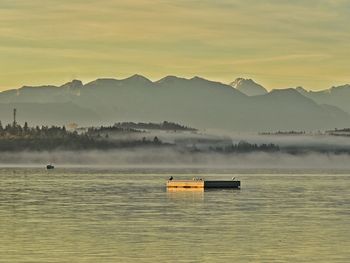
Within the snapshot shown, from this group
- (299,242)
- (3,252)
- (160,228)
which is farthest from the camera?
(160,228)

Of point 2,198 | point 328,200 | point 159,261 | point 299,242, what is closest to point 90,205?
point 2,198

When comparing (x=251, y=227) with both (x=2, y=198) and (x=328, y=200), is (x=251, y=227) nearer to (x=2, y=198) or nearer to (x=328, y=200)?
(x=328, y=200)

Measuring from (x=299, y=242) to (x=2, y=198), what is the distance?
87466 millimetres

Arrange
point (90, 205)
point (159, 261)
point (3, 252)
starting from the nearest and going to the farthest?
point (159, 261) → point (3, 252) → point (90, 205)

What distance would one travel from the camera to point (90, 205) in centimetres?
14238

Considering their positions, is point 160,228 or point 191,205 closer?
point 160,228

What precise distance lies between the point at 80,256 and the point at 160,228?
2389 centimetres

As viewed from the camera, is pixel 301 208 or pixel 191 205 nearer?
pixel 301 208

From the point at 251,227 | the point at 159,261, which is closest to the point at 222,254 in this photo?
the point at 159,261

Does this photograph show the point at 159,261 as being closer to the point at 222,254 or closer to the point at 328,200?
the point at 222,254

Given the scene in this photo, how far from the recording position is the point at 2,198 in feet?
536

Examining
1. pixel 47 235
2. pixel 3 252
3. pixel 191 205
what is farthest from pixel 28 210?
pixel 3 252

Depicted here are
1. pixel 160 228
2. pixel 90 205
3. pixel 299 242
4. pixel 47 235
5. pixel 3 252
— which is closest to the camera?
pixel 3 252

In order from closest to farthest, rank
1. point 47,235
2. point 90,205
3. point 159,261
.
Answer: point 159,261
point 47,235
point 90,205
